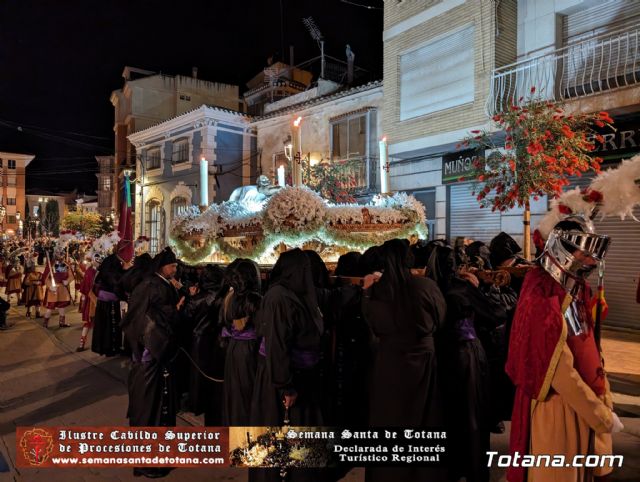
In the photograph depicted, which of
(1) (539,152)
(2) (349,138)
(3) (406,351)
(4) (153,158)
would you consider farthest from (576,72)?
(4) (153,158)

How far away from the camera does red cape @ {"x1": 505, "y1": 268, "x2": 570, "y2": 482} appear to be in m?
2.46

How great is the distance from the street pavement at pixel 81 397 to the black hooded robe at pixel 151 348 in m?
0.54

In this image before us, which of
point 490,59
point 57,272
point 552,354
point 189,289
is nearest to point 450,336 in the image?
point 552,354

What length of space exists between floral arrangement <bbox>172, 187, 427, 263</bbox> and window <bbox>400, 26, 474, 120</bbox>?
237 inches

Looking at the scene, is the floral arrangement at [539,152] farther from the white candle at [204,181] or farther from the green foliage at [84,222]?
the green foliage at [84,222]

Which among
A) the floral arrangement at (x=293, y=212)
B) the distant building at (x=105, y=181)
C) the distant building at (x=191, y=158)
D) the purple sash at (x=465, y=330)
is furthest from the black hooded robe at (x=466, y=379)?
the distant building at (x=105, y=181)

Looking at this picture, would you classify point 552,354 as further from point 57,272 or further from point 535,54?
point 57,272

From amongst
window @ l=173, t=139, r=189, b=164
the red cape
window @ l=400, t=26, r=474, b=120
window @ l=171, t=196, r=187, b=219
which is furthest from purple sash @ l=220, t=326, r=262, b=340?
window @ l=173, t=139, r=189, b=164

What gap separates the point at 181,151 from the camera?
72.2 feet

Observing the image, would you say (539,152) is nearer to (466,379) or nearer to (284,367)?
(466,379)

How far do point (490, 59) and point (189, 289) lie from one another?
317 inches

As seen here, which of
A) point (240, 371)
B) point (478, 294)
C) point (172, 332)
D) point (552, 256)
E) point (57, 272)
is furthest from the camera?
point (57, 272)

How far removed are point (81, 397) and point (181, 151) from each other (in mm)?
17662

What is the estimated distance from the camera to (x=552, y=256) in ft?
8.66
